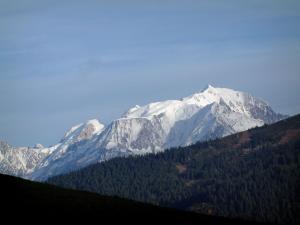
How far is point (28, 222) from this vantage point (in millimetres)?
166375

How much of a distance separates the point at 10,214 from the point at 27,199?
27.5m

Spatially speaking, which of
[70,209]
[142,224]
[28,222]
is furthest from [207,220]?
[28,222]

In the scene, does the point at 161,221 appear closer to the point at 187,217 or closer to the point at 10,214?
the point at 187,217

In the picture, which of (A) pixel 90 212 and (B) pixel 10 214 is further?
(A) pixel 90 212

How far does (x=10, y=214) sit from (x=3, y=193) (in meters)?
25.8

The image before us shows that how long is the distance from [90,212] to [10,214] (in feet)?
85.0

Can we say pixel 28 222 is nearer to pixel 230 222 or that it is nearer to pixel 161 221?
pixel 161 221

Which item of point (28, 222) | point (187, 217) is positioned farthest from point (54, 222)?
point (187, 217)

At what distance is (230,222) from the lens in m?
196

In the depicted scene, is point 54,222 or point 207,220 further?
point 207,220

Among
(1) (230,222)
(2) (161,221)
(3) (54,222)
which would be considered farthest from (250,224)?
(3) (54,222)

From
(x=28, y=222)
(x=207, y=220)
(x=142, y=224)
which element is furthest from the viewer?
(x=207, y=220)

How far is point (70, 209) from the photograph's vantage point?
190 metres

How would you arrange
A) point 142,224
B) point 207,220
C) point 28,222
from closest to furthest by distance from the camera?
point 28,222 → point 142,224 → point 207,220
